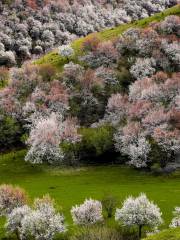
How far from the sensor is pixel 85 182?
9700 cm

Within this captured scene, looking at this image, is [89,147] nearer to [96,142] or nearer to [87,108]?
[96,142]

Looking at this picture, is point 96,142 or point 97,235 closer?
point 97,235

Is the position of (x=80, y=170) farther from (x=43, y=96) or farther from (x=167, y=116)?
(x=43, y=96)

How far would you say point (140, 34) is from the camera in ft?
497

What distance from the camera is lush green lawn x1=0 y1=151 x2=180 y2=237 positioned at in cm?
8550

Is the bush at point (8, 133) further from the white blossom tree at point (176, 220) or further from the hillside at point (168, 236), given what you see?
the hillside at point (168, 236)

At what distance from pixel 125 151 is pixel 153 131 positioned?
286 inches

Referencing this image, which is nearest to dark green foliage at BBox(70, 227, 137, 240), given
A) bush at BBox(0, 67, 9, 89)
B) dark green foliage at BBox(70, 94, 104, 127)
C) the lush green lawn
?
the lush green lawn

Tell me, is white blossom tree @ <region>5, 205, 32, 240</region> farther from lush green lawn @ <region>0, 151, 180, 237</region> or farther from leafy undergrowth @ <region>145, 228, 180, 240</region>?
leafy undergrowth @ <region>145, 228, 180, 240</region>

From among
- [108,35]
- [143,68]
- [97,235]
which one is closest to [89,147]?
[143,68]

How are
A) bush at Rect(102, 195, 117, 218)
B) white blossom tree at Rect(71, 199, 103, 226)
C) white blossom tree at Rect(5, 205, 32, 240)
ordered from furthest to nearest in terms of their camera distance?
bush at Rect(102, 195, 117, 218) → white blossom tree at Rect(5, 205, 32, 240) → white blossom tree at Rect(71, 199, 103, 226)

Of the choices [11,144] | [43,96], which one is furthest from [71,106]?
[11,144]

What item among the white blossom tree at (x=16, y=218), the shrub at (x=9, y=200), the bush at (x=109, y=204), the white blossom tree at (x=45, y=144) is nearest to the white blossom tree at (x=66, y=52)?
the white blossom tree at (x=45, y=144)

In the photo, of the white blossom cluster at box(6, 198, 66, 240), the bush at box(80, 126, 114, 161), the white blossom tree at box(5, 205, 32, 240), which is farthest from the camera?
the bush at box(80, 126, 114, 161)
